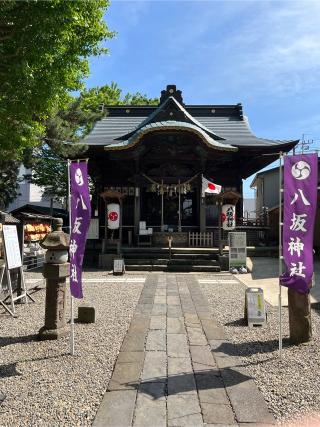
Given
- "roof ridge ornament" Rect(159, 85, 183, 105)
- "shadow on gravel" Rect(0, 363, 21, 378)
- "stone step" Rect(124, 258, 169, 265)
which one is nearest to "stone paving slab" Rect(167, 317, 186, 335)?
"shadow on gravel" Rect(0, 363, 21, 378)

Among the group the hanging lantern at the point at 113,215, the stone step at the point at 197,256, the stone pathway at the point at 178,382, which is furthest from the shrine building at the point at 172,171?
the stone pathway at the point at 178,382

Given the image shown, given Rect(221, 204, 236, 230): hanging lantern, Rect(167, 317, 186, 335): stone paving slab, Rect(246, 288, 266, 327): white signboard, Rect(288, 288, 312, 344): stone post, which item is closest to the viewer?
Rect(288, 288, 312, 344): stone post

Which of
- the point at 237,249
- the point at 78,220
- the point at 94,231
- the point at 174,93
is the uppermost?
the point at 174,93

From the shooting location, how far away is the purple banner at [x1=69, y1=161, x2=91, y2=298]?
5.22 metres

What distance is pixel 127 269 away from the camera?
14039mm

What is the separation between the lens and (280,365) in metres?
4.58

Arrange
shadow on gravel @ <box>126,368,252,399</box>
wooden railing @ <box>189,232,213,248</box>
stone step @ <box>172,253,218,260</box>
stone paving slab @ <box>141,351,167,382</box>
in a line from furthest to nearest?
wooden railing @ <box>189,232,213,248</box> → stone step @ <box>172,253,218,260</box> → stone paving slab @ <box>141,351,167,382</box> → shadow on gravel @ <box>126,368,252,399</box>

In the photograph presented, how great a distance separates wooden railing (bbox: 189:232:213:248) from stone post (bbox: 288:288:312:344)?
34.3ft

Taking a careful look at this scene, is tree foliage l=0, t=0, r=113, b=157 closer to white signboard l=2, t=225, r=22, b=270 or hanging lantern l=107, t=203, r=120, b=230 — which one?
white signboard l=2, t=225, r=22, b=270

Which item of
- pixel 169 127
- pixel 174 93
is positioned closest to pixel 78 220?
pixel 169 127

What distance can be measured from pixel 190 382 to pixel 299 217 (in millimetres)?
2538

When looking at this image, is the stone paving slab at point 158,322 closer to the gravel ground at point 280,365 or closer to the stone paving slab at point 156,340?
the stone paving slab at point 156,340

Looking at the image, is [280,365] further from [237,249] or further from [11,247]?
[237,249]

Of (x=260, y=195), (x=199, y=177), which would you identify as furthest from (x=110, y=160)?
(x=260, y=195)
